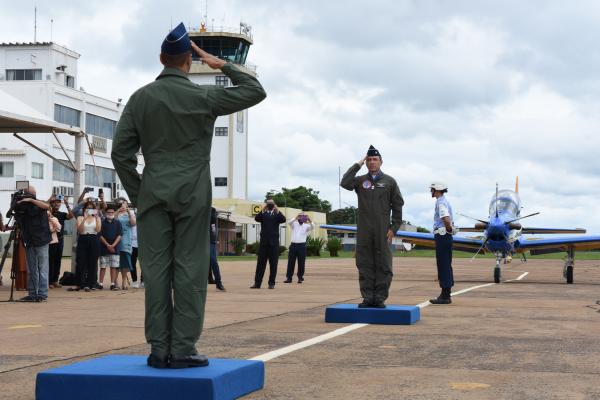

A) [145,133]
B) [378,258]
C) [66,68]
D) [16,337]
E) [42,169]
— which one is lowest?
[16,337]

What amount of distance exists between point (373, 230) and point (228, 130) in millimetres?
71627

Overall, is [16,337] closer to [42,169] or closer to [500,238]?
[500,238]

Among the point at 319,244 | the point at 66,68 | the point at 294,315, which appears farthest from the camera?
the point at 66,68

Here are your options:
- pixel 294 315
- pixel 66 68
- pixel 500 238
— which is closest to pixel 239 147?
pixel 66 68

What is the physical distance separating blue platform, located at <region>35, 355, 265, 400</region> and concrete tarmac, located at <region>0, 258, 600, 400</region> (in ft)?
1.13

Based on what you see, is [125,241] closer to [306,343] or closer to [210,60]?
[306,343]

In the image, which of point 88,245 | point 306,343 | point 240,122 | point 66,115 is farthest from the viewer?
point 240,122

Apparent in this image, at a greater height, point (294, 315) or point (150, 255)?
point (150, 255)

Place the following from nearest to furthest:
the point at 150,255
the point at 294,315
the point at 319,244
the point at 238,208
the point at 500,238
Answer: the point at 150,255, the point at 294,315, the point at 500,238, the point at 319,244, the point at 238,208

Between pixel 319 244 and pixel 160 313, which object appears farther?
pixel 319 244

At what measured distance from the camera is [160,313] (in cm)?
533

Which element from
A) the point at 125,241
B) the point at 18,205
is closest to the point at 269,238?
the point at 125,241

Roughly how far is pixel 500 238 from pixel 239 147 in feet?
195

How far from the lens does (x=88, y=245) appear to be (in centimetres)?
1755
